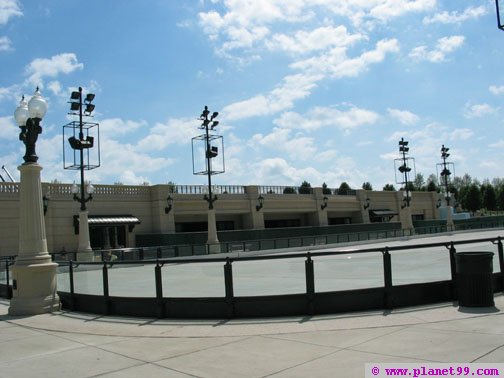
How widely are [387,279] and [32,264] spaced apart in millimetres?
8167

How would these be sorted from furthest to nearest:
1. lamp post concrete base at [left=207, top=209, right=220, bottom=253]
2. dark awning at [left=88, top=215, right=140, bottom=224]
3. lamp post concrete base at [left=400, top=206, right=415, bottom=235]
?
1. lamp post concrete base at [left=400, top=206, right=415, bottom=235]
2. dark awning at [left=88, top=215, right=140, bottom=224]
3. lamp post concrete base at [left=207, top=209, right=220, bottom=253]

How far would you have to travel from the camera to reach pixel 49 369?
6938 mm

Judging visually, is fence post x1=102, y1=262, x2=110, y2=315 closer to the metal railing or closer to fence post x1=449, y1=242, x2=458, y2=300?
the metal railing

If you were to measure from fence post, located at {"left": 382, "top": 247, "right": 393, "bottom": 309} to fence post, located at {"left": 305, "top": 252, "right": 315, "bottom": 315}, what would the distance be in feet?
4.65

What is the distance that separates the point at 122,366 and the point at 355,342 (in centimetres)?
326

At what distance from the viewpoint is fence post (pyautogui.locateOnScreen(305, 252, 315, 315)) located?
9641mm

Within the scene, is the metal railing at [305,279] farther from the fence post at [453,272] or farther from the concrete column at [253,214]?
the concrete column at [253,214]

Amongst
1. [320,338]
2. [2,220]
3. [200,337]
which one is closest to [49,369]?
[200,337]

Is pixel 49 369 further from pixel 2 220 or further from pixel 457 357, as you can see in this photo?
pixel 2 220

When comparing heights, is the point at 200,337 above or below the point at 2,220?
below

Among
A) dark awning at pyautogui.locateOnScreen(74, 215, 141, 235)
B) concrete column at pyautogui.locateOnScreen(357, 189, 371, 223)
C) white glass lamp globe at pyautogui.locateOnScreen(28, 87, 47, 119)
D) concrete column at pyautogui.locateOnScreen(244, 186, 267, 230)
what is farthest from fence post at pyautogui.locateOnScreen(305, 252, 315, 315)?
concrete column at pyautogui.locateOnScreen(357, 189, 371, 223)

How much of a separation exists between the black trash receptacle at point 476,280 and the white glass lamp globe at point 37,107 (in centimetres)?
1044

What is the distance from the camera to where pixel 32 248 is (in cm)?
1238

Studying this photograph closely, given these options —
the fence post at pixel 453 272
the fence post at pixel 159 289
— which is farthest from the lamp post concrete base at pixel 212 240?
the fence post at pixel 453 272
